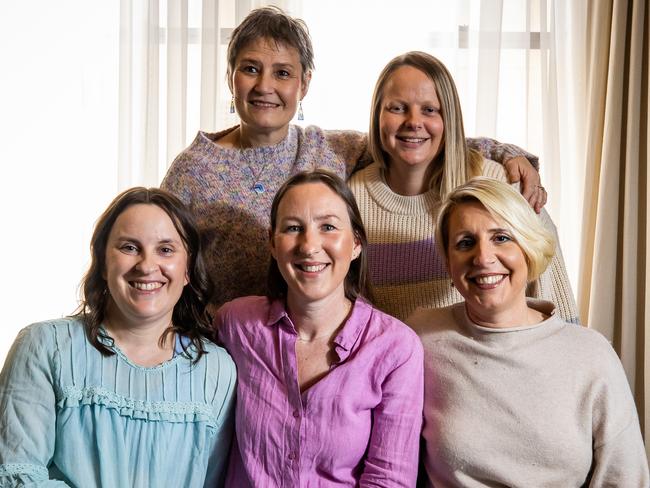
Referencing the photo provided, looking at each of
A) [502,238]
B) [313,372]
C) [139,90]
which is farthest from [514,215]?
[139,90]

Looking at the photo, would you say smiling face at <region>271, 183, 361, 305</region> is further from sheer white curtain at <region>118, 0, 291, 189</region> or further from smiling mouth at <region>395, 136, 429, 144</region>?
sheer white curtain at <region>118, 0, 291, 189</region>

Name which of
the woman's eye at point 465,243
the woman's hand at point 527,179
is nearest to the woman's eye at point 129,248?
the woman's eye at point 465,243

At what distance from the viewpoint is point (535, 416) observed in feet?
5.49

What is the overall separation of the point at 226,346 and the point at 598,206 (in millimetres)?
1890

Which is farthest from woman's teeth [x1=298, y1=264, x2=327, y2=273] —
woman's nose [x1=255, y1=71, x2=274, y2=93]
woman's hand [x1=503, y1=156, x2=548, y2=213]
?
woman's hand [x1=503, y1=156, x2=548, y2=213]

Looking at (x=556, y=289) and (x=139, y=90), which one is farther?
(x=139, y=90)

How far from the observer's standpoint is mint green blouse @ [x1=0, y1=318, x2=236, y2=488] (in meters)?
1.61

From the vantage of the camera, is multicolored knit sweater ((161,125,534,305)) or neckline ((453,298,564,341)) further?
multicolored knit sweater ((161,125,534,305))

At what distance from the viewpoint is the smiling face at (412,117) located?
2.10 m

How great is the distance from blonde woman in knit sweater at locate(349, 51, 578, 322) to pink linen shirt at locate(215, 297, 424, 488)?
0.39 meters

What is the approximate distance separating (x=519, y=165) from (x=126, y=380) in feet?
4.23

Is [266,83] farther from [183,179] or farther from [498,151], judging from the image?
[498,151]

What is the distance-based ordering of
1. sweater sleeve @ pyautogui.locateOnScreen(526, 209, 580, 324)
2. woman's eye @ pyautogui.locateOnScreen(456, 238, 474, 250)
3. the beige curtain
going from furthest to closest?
the beige curtain → sweater sleeve @ pyautogui.locateOnScreen(526, 209, 580, 324) → woman's eye @ pyautogui.locateOnScreen(456, 238, 474, 250)

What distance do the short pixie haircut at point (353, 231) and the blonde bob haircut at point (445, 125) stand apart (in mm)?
374
